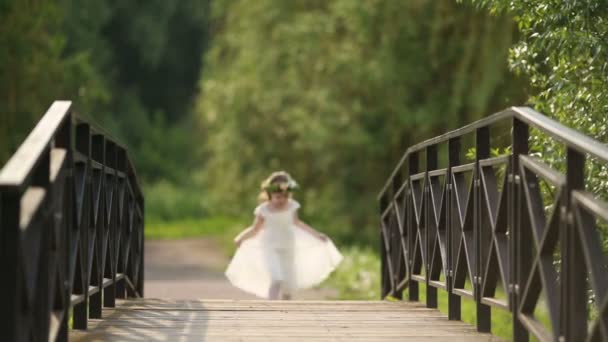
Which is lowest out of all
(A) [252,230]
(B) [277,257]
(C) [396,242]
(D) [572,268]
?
(D) [572,268]

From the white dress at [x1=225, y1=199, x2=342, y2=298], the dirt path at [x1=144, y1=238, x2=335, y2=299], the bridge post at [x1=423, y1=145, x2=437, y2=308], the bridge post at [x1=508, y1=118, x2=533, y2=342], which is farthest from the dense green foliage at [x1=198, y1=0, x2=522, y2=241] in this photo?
the bridge post at [x1=508, y1=118, x2=533, y2=342]

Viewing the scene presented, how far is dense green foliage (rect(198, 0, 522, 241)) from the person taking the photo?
1977cm

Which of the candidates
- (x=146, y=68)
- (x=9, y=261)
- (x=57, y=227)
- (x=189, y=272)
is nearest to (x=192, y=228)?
(x=146, y=68)

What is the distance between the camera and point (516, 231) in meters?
5.71

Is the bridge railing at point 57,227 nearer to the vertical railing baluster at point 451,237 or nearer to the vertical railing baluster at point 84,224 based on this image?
the vertical railing baluster at point 84,224

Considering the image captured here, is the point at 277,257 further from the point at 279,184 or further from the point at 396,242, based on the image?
the point at 396,242

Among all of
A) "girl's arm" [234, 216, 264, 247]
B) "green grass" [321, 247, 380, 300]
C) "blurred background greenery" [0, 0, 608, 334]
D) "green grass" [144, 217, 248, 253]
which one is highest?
"blurred background greenery" [0, 0, 608, 334]

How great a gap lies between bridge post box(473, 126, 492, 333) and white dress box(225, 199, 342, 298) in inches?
182

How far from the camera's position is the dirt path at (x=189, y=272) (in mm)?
15656

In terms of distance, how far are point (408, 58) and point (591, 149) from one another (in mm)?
16675

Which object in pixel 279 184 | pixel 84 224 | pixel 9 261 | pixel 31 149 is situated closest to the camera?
pixel 9 261

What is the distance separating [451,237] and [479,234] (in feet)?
2.74

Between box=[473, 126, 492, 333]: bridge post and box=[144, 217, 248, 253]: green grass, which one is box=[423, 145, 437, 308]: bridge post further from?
box=[144, 217, 248, 253]: green grass

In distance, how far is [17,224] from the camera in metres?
4.33
